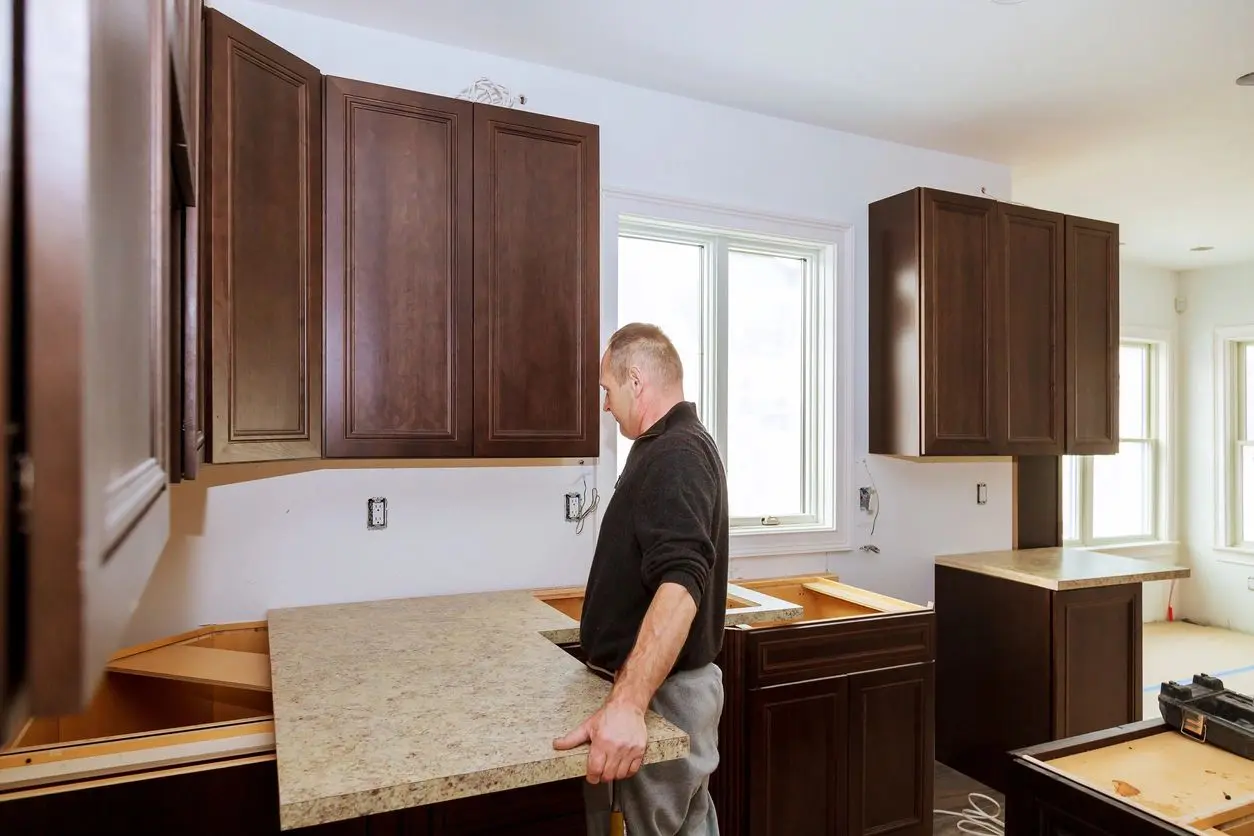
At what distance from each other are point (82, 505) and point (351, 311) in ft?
6.50

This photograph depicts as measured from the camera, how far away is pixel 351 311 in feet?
7.23

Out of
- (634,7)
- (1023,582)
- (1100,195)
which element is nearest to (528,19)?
(634,7)

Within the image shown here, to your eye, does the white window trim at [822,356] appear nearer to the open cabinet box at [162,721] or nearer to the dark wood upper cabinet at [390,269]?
the dark wood upper cabinet at [390,269]

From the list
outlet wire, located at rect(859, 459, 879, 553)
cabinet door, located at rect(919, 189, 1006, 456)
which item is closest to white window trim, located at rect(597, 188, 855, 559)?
outlet wire, located at rect(859, 459, 879, 553)

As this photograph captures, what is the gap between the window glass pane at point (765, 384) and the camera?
3.38 m

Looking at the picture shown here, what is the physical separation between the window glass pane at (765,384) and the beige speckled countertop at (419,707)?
134 cm

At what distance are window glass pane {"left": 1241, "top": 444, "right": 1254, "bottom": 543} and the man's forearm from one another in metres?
6.42

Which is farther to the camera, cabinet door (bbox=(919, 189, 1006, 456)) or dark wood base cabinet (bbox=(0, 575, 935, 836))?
cabinet door (bbox=(919, 189, 1006, 456))

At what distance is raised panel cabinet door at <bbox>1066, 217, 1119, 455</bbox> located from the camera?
11.8ft

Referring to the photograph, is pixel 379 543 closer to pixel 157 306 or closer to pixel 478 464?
pixel 478 464

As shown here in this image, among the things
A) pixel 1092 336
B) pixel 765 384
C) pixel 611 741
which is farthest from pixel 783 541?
pixel 611 741

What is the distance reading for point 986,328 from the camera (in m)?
3.38

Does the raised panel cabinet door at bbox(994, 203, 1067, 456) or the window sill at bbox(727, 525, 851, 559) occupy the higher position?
the raised panel cabinet door at bbox(994, 203, 1067, 456)

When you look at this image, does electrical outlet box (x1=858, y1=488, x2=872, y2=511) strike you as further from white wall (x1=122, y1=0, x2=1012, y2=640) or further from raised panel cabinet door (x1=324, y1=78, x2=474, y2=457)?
raised panel cabinet door (x1=324, y1=78, x2=474, y2=457)
